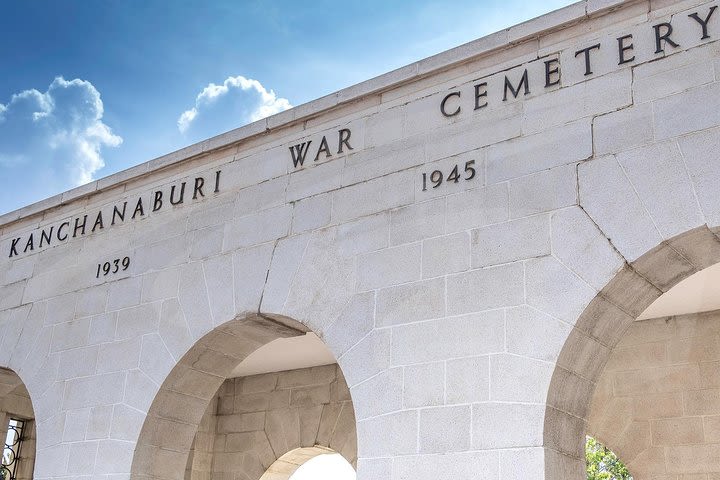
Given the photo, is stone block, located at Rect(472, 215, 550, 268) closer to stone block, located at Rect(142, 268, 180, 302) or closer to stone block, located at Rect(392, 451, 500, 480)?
stone block, located at Rect(392, 451, 500, 480)

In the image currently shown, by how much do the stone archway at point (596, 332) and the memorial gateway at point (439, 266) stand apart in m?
0.02

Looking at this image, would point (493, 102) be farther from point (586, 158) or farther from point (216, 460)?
point (216, 460)

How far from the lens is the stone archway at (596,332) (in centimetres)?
552

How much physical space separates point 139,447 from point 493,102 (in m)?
4.10

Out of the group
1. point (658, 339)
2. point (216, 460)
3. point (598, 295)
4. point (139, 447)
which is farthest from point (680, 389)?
point (216, 460)

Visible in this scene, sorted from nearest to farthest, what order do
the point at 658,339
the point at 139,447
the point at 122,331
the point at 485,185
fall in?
the point at 485,185
the point at 139,447
the point at 122,331
the point at 658,339

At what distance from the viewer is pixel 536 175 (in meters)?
6.13

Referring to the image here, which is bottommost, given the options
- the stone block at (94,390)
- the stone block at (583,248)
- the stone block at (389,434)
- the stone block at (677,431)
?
the stone block at (389,434)

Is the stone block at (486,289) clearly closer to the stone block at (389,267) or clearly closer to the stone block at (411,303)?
the stone block at (411,303)

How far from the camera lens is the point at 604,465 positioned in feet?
79.0

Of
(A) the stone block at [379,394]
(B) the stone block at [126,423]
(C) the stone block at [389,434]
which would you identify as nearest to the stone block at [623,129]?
(A) the stone block at [379,394]

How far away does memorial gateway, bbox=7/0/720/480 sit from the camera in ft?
18.6

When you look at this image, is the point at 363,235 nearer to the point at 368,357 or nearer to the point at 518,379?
the point at 368,357

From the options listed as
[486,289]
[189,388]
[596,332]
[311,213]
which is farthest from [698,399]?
[189,388]
